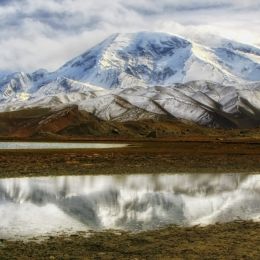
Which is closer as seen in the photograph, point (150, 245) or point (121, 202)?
point (150, 245)

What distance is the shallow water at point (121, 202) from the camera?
24.8 meters

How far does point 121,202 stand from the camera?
31.1 m

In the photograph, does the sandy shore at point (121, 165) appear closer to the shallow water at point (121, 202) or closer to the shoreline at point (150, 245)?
the shallow water at point (121, 202)

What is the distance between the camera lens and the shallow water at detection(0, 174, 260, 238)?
24.8 meters

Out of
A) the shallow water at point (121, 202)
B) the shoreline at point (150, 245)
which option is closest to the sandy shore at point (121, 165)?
the shallow water at point (121, 202)

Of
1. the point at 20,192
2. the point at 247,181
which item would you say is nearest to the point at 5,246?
the point at 20,192

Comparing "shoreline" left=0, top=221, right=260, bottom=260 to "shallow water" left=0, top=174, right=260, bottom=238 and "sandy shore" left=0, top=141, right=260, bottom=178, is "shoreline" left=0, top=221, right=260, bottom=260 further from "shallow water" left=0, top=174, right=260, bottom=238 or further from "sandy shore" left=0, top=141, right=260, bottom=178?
"sandy shore" left=0, top=141, right=260, bottom=178

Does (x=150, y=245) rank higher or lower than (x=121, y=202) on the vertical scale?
higher

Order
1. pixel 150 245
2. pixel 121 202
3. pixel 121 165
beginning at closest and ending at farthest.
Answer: pixel 150 245
pixel 121 202
pixel 121 165

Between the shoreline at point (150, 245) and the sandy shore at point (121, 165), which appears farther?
the sandy shore at point (121, 165)

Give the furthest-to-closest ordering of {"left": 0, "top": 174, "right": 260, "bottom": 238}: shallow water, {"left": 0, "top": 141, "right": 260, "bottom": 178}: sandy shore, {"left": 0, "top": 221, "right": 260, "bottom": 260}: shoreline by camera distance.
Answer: {"left": 0, "top": 141, "right": 260, "bottom": 178}: sandy shore, {"left": 0, "top": 174, "right": 260, "bottom": 238}: shallow water, {"left": 0, "top": 221, "right": 260, "bottom": 260}: shoreline

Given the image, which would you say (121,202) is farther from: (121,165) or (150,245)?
(121,165)

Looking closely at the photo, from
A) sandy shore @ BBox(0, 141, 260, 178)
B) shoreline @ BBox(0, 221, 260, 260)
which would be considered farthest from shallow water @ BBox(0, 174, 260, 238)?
sandy shore @ BBox(0, 141, 260, 178)

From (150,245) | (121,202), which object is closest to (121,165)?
(121,202)
